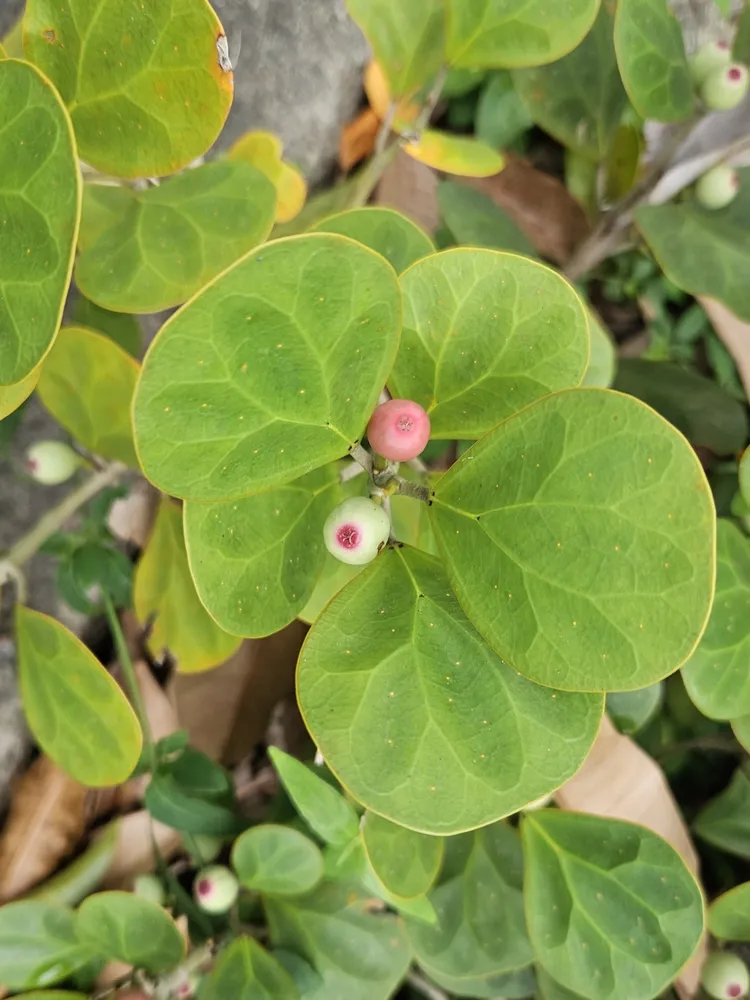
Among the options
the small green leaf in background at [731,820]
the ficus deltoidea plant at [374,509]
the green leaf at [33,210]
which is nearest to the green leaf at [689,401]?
the ficus deltoidea plant at [374,509]

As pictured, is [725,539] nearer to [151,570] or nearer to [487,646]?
[487,646]

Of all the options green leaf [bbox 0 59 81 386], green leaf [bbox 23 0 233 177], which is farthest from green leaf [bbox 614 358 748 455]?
green leaf [bbox 0 59 81 386]

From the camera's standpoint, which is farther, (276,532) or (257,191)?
(257,191)

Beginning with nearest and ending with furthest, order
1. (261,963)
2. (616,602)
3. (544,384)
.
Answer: (616,602), (544,384), (261,963)

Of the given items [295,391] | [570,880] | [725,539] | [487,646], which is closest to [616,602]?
[487,646]

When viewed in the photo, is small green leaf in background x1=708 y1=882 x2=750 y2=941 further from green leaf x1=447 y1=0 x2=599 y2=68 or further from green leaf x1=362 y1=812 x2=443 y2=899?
green leaf x1=447 y1=0 x2=599 y2=68

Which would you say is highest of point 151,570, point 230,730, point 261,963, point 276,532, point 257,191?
point 257,191

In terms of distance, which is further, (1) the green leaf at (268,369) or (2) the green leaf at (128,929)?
(2) the green leaf at (128,929)

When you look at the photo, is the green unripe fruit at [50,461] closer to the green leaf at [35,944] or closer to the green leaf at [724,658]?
the green leaf at [35,944]
